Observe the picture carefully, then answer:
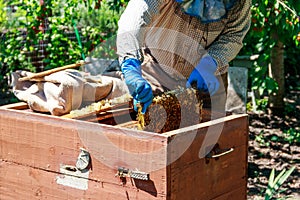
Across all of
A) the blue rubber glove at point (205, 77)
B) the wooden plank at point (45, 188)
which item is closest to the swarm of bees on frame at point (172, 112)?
the blue rubber glove at point (205, 77)

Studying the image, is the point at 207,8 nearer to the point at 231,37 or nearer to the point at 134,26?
the point at 231,37

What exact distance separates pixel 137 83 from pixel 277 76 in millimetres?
3818

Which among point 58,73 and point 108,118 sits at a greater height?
point 58,73

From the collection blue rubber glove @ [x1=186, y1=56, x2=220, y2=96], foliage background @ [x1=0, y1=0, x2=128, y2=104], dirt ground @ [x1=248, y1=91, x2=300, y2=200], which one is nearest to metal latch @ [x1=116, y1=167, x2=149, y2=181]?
blue rubber glove @ [x1=186, y1=56, x2=220, y2=96]

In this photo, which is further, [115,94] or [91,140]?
[115,94]

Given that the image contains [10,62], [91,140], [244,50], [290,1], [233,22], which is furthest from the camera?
[244,50]

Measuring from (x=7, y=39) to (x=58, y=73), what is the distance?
11.3ft

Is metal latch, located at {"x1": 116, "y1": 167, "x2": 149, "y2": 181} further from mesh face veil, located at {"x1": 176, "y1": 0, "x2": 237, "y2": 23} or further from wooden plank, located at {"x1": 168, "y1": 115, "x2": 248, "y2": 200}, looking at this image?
mesh face veil, located at {"x1": 176, "y1": 0, "x2": 237, "y2": 23}

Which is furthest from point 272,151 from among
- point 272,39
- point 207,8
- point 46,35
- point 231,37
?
point 207,8

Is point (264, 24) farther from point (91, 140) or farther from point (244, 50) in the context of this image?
point (91, 140)

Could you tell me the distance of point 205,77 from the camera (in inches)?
107

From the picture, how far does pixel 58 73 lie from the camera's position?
2859 mm

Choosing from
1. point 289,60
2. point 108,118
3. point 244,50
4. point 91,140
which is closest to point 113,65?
point 244,50

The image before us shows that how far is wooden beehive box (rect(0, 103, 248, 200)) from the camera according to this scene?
92.2 inches
